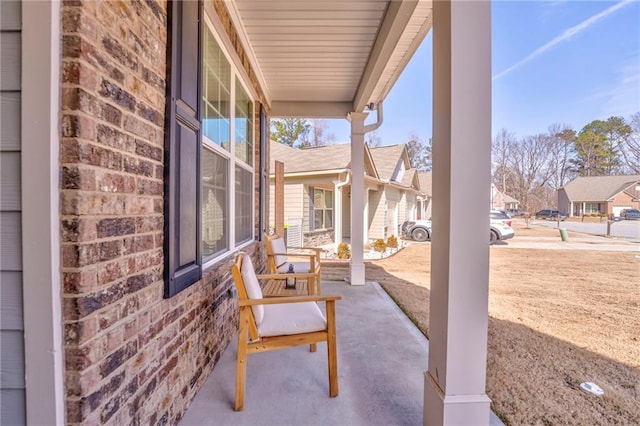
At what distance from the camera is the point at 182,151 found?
5.23ft

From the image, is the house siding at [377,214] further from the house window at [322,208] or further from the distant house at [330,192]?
the house window at [322,208]

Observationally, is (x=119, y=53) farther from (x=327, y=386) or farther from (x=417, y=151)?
(x=417, y=151)

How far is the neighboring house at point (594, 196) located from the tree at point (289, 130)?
20760 mm

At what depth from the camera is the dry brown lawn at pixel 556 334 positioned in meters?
1.91

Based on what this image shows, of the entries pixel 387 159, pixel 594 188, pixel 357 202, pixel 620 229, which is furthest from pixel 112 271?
pixel 594 188

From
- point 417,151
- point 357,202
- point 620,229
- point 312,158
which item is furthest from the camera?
point 417,151

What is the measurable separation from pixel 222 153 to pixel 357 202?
272cm

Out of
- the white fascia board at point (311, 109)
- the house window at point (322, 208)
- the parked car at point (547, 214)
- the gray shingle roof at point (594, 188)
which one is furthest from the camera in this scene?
the parked car at point (547, 214)

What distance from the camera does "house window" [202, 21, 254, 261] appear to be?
2355mm

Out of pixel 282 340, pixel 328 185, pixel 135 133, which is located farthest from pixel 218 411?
pixel 328 185

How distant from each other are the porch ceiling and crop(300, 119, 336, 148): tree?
14529 millimetres

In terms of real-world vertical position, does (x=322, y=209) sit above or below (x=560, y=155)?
below

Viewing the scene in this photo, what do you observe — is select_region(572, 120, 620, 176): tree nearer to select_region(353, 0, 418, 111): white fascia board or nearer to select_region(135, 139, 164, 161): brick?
select_region(353, 0, 418, 111): white fascia board

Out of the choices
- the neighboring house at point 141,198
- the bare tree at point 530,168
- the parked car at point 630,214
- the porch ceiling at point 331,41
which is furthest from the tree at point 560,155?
the neighboring house at point 141,198
